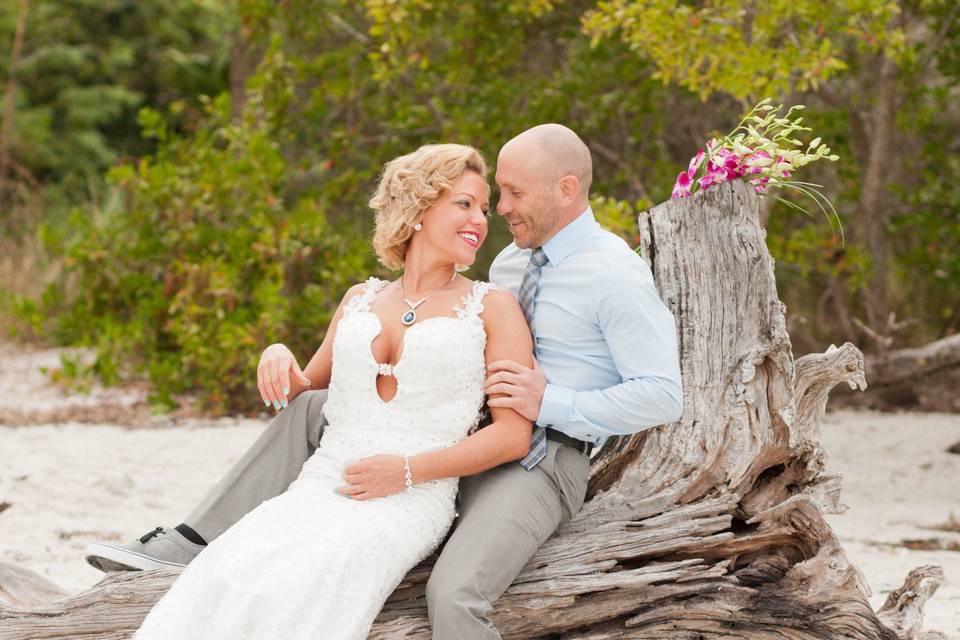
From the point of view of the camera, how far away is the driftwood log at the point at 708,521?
3162 mm

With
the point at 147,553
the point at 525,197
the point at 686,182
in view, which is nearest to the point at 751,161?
the point at 686,182

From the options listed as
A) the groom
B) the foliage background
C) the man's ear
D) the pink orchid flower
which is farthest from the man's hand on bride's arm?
the foliage background

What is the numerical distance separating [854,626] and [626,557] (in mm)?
661

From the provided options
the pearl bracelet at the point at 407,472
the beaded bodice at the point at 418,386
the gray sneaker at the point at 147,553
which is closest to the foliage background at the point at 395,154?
the beaded bodice at the point at 418,386

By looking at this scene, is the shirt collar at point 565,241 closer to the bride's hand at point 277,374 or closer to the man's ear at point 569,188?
the man's ear at point 569,188

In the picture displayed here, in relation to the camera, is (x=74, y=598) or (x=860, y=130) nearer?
(x=74, y=598)

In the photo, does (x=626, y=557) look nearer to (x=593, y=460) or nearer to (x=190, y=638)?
(x=593, y=460)

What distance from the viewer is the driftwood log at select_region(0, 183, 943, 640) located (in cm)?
316

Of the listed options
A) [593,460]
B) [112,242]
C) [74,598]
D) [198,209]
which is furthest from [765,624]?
[112,242]

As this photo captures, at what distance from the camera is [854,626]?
3.17m

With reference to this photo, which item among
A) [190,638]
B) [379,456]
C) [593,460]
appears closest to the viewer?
[190,638]

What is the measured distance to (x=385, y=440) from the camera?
317 cm

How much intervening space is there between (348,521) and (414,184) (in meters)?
0.95

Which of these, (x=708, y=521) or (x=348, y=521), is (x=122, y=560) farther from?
(x=708, y=521)
